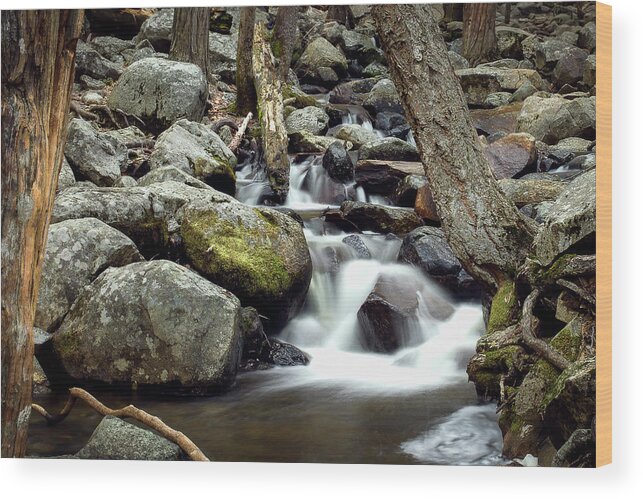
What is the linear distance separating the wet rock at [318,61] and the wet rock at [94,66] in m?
1.19

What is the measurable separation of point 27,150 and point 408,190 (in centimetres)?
202

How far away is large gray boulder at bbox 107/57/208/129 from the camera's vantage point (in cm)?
464

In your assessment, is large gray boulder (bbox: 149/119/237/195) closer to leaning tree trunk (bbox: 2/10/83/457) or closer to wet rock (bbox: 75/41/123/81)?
wet rock (bbox: 75/41/123/81)

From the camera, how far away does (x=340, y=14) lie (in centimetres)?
418

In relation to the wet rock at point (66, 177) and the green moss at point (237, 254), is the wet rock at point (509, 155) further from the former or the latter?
the wet rock at point (66, 177)

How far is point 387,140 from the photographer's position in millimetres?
4363

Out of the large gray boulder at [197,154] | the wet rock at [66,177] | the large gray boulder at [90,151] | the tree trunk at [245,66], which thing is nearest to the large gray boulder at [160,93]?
the large gray boulder at [197,154]

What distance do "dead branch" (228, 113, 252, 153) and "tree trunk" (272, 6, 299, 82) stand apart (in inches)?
14.8

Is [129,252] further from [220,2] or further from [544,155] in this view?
[544,155]

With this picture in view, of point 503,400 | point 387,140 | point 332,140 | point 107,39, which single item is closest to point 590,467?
point 503,400

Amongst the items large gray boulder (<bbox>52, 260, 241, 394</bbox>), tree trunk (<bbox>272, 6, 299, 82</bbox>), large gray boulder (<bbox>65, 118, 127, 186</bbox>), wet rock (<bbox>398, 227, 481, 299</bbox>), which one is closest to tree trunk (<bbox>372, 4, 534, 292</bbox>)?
wet rock (<bbox>398, 227, 481, 299</bbox>)

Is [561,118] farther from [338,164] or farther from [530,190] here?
[338,164]

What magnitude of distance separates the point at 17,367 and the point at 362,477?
1.60 m

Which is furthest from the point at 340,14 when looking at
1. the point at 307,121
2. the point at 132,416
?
the point at 132,416
